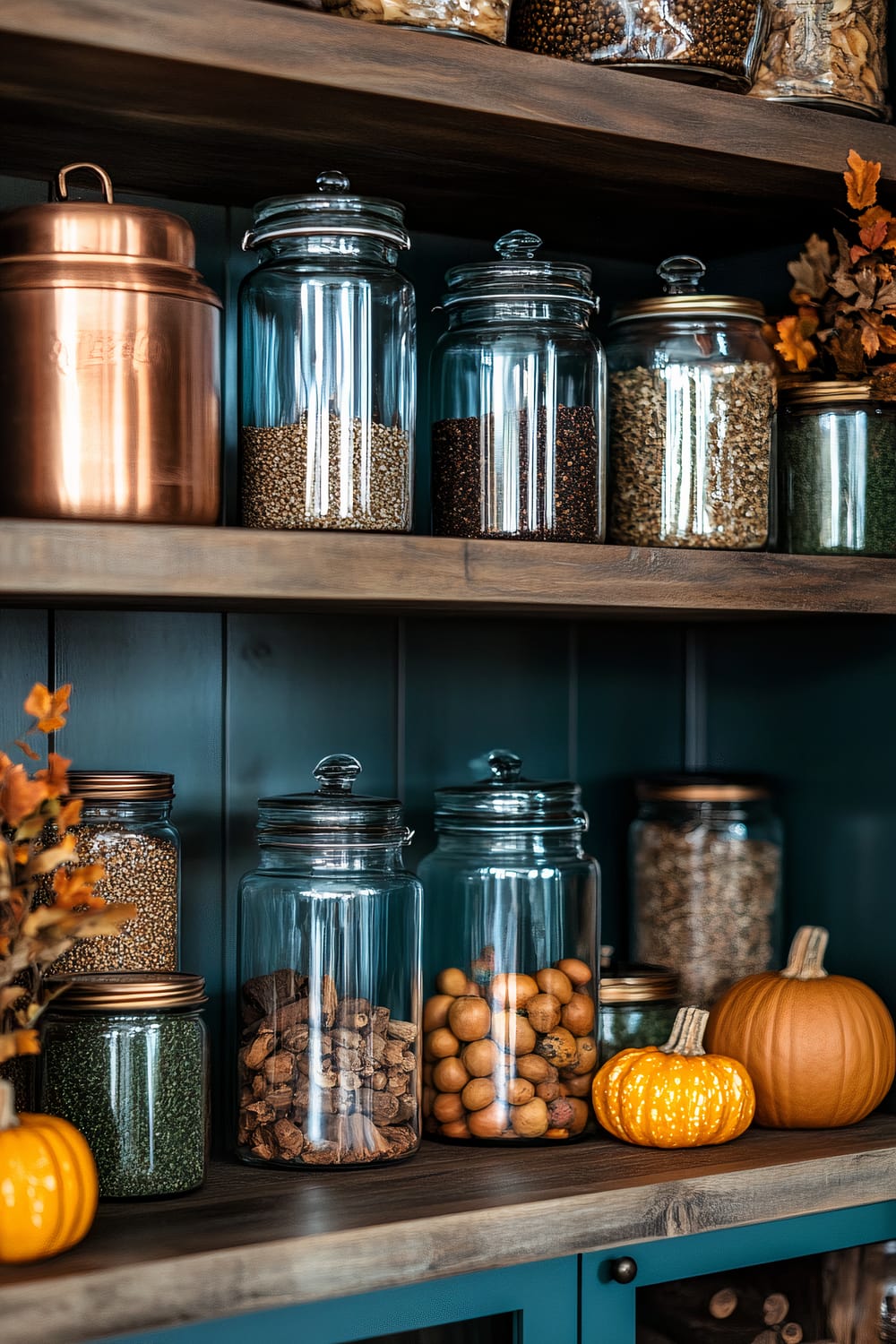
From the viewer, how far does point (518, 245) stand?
1.40 meters

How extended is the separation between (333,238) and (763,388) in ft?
1.34

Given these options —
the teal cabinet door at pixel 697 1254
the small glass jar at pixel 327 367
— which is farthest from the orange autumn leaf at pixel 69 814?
the teal cabinet door at pixel 697 1254

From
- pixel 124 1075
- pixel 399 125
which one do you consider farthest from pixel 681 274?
pixel 124 1075

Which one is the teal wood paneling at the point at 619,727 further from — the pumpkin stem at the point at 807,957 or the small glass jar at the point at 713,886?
the pumpkin stem at the point at 807,957

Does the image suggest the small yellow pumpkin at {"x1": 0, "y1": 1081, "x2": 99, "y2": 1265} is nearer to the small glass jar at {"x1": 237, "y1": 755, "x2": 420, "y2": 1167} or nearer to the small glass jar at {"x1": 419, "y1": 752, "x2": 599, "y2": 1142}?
→ the small glass jar at {"x1": 237, "y1": 755, "x2": 420, "y2": 1167}

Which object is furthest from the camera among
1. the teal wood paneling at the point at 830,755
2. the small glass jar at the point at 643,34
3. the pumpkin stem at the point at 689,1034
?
the teal wood paneling at the point at 830,755

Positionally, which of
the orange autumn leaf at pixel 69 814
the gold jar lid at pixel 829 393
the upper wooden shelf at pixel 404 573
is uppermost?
the gold jar lid at pixel 829 393

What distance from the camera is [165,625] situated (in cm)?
147

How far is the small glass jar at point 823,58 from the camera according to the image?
138 cm

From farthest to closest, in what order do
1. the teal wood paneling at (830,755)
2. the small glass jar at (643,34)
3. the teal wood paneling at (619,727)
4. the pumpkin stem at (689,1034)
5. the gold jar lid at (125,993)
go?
the teal wood paneling at (619,727) < the teal wood paneling at (830,755) < the pumpkin stem at (689,1034) < the small glass jar at (643,34) < the gold jar lid at (125,993)

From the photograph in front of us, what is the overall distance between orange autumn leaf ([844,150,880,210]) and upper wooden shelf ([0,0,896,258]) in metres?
0.02

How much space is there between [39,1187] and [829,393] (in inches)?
37.4

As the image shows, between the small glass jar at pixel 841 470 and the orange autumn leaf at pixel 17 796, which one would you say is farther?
the small glass jar at pixel 841 470

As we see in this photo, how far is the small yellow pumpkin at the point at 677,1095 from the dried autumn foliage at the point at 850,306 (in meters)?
0.60
